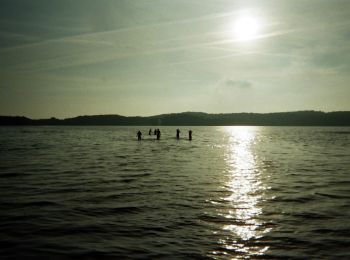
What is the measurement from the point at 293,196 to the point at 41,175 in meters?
16.4

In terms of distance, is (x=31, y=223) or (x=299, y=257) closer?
(x=299, y=257)

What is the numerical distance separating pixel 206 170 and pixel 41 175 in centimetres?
1232

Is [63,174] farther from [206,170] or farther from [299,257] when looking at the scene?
[299,257]

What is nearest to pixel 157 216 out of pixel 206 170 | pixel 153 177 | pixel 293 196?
pixel 293 196

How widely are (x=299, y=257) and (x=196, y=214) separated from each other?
5.20 meters

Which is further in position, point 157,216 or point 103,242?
point 157,216

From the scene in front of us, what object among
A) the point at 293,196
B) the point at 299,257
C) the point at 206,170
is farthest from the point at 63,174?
the point at 299,257

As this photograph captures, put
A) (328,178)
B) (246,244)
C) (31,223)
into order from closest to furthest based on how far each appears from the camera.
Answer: (246,244) → (31,223) → (328,178)

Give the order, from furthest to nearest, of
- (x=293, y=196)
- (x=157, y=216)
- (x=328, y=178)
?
(x=328, y=178) < (x=293, y=196) < (x=157, y=216)

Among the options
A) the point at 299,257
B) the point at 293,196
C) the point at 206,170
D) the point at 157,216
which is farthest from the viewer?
the point at 206,170

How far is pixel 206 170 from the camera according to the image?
29.2 meters

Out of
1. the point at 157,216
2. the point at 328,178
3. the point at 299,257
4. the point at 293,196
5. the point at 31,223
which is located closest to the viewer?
the point at 299,257

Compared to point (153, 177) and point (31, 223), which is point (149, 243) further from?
point (153, 177)

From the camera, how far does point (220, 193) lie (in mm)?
18828
